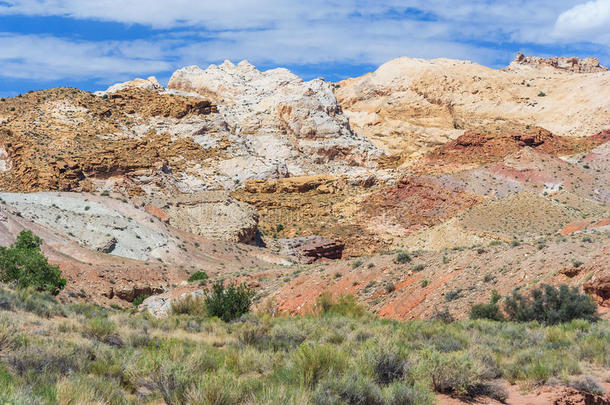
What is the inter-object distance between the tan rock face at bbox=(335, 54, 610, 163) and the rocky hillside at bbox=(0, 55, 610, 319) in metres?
0.34

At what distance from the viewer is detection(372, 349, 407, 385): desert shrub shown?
6.97 metres

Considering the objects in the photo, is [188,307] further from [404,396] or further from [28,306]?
[404,396]

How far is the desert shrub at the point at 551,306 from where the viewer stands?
12.7 metres

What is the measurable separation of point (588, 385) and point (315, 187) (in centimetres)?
5308

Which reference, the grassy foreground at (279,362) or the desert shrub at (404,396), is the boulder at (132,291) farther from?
the desert shrub at (404,396)

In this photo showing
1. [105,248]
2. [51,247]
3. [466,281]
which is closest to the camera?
[466,281]

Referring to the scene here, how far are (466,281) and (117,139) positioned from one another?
174 feet

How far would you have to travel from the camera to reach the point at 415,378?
6.86 m

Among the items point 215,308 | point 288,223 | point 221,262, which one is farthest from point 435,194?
point 215,308

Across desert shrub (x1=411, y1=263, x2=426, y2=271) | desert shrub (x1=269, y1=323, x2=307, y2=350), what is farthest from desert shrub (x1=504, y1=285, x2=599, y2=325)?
desert shrub (x1=411, y1=263, x2=426, y2=271)

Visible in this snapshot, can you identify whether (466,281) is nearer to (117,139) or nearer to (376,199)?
(376,199)

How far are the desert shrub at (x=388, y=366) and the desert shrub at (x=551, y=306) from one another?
7.24 m

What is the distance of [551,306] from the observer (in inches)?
527

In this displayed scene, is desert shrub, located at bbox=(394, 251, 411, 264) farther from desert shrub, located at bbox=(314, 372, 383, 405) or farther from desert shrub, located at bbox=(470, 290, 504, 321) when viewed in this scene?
desert shrub, located at bbox=(314, 372, 383, 405)
